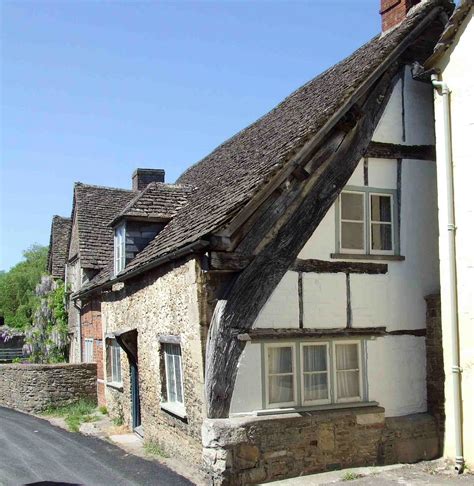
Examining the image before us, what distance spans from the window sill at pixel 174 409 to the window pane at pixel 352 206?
14.7 feet

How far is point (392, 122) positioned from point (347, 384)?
4.77 meters

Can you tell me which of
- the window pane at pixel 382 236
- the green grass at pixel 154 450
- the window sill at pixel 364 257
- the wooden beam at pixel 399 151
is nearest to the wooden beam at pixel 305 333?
the window sill at pixel 364 257

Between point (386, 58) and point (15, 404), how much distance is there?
1592 centimetres

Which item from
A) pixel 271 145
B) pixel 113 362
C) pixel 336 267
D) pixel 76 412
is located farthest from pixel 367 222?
pixel 76 412

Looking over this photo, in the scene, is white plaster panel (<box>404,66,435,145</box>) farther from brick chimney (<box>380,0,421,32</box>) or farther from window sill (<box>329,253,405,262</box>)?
brick chimney (<box>380,0,421,32</box>)

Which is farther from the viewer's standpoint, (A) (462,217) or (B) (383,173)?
(B) (383,173)

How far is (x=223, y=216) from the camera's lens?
9.77m

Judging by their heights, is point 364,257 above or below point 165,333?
above

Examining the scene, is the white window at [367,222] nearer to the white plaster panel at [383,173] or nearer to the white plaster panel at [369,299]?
the white plaster panel at [383,173]

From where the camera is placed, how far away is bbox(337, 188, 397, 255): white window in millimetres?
10891

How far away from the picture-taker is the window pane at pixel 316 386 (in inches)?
408

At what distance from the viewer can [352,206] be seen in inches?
432

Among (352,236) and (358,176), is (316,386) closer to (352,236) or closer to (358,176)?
(352,236)

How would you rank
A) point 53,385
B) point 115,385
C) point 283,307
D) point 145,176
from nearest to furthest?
point 283,307
point 115,385
point 53,385
point 145,176
